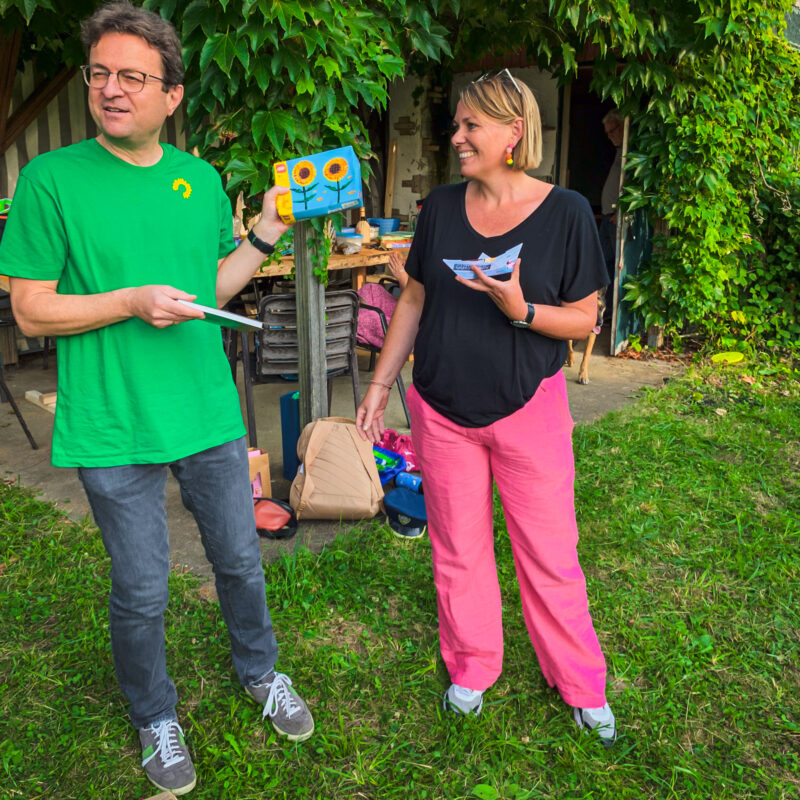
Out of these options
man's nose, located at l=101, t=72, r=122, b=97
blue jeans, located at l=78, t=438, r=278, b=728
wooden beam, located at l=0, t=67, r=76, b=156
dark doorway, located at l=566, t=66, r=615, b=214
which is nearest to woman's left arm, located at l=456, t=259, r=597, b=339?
blue jeans, located at l=78, t=438, r=278, b=728

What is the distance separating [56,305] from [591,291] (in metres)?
1.31

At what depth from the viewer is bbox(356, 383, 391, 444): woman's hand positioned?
7.67 feet

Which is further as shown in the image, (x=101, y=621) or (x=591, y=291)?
(x=101, y=621)

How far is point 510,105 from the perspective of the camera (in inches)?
76.6

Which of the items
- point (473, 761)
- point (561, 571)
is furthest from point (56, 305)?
point (473, 761)

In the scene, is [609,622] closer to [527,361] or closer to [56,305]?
[527,361]

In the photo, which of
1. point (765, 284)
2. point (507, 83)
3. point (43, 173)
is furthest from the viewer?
point (765, 284)

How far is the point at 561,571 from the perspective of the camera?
214cm

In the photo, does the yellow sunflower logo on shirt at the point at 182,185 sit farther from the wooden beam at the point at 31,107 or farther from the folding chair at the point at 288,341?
the wooden beam at the point at 31,107

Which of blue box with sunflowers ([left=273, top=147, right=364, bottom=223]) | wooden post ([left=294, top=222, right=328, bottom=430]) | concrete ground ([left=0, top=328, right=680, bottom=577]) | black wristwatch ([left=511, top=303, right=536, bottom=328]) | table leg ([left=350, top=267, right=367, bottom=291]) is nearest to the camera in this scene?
black wristwatch ([left=511, top=303, right=536, bottom=328])

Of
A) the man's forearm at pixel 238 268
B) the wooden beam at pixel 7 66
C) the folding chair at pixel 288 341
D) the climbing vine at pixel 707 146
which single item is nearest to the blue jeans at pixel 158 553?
the man's forearm at pixel 238 268

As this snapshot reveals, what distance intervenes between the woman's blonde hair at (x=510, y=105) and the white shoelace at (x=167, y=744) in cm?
177

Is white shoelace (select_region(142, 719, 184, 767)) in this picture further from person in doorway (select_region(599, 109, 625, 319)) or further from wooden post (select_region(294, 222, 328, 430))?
person in doorway (select_region(599, 109, 625, 319))

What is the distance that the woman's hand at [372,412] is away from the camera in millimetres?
2336
